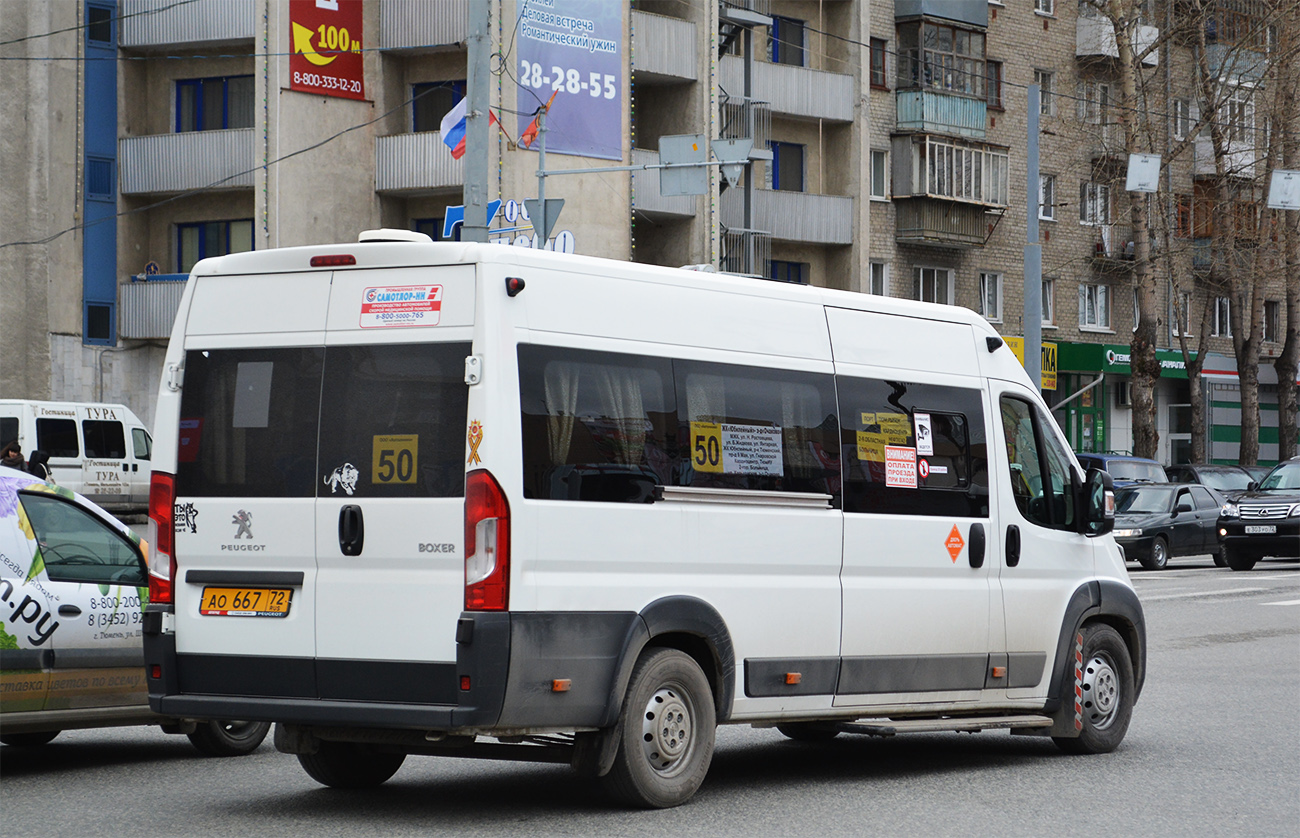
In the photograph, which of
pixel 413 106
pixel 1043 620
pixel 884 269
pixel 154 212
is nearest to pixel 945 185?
pixel 884 269

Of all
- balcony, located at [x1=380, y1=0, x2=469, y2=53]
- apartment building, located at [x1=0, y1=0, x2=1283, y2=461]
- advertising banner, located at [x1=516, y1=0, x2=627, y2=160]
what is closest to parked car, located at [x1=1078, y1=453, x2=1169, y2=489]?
apartment building, located at [x1=0, y1=0, x2=1283, y2=461]

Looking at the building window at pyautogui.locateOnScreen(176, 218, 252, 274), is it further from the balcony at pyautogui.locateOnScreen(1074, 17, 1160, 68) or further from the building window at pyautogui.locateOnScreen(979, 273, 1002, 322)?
the balcony at pyautogui.locateOnScreen(1074, 17, 1160, 68)

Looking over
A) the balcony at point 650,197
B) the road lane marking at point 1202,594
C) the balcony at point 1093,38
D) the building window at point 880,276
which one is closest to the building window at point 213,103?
the balcony at point 650,197

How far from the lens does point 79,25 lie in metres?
42.3

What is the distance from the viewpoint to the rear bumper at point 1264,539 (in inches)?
1196

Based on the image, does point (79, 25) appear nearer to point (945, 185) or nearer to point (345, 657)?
point (945, 185)

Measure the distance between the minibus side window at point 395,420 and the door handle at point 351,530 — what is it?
81 mm

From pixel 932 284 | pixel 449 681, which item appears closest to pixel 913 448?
pixel 449 681

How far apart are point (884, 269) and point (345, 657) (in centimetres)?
4216

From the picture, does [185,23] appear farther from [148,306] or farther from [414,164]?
[414,164]

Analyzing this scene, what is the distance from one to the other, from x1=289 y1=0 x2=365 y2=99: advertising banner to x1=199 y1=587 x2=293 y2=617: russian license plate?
32735mm

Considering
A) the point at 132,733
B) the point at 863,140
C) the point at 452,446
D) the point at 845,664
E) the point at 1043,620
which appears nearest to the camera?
the point at 452,446

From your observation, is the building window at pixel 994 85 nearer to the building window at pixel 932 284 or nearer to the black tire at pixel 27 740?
the building window at pixel 932 284

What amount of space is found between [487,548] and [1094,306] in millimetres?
49895
